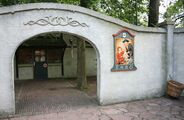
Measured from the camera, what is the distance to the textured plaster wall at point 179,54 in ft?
26.0

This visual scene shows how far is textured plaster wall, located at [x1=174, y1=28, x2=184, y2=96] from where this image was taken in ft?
26.0

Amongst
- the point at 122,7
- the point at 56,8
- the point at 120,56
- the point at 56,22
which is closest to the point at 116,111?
the point at 120,56

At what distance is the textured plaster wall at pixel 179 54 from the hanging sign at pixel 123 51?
86.6 inches

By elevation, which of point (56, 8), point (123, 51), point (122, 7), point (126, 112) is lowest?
point (126, 112)

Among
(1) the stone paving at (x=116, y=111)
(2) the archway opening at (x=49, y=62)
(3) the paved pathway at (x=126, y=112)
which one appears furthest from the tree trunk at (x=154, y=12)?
(3) the paved pathway at (x=126, y=112)

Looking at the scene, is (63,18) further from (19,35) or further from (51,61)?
(51,61)

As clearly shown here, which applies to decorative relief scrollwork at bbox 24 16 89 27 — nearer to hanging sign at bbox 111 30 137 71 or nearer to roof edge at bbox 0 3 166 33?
roof edge at bbox 0 3 166 33

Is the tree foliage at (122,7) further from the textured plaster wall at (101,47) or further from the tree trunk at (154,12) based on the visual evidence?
the textured plaster wall at (101,47)

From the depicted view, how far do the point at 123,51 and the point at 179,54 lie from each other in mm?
2818

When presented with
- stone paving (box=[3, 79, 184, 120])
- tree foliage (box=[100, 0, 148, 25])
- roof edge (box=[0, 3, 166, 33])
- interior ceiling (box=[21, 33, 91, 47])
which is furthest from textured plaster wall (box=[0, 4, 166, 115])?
interior ceiling (box=[21, 33, 91, 47])

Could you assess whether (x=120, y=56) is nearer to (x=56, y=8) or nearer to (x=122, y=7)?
(x=56, y=8)

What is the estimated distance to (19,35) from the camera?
5684 millimetres

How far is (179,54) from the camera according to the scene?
8.00 metres

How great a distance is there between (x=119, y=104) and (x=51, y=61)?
8826mm
